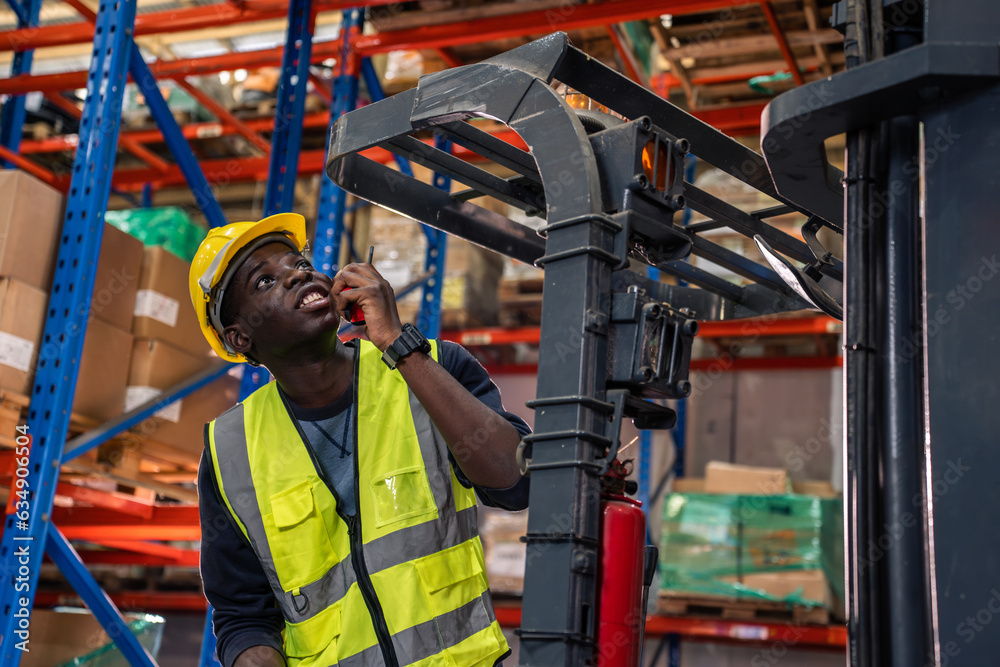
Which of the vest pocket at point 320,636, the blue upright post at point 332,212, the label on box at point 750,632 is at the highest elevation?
the blue upright post at point 332,212

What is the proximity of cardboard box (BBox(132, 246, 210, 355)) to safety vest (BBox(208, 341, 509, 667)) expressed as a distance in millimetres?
2333

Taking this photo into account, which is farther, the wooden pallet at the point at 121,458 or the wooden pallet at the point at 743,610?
the wooden pallet at the point at 743,610

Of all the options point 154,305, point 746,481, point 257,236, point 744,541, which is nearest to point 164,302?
point 154,305

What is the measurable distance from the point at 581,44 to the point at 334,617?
527cm

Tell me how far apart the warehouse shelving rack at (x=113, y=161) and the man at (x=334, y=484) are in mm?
1272

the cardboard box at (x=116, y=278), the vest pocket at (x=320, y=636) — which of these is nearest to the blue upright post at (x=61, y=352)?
the cardboard box at (x=116, y=278)

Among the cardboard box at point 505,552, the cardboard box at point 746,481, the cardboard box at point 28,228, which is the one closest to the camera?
the cardboard box at point 28,228

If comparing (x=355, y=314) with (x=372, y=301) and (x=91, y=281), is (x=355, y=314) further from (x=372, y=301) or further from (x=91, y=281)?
(x=91, y=281)

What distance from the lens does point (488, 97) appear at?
1.77 m

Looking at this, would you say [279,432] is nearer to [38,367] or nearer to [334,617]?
[334,617]

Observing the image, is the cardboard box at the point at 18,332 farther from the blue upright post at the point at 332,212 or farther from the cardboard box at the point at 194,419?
the blue upright post at the point at 332,212

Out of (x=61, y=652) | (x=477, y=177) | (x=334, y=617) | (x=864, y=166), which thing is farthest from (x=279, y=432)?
(x=61, y=652)

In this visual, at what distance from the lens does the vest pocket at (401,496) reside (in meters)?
2.40

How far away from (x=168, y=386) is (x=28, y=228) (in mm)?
1079
